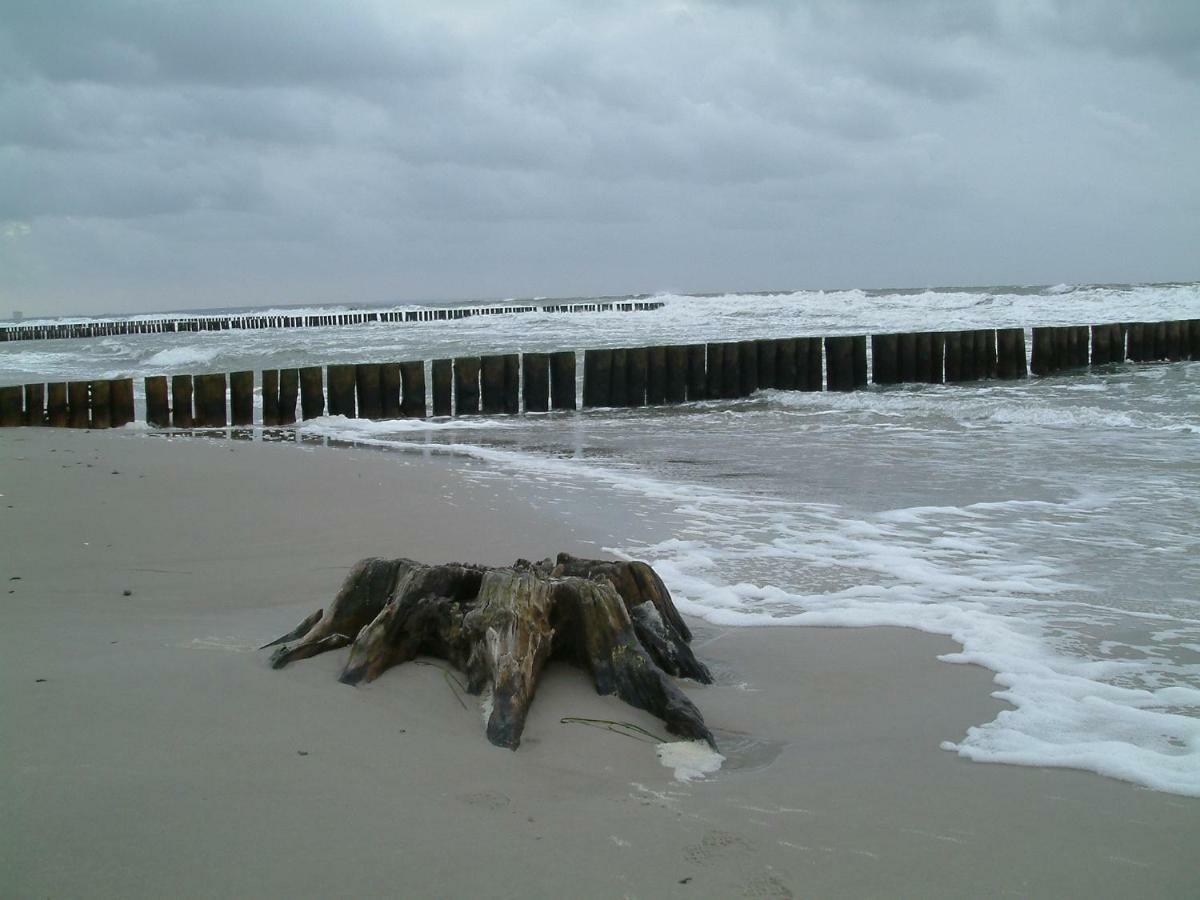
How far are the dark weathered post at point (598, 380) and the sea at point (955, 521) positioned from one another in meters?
0.99

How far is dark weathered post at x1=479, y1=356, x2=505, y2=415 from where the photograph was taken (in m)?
15.3

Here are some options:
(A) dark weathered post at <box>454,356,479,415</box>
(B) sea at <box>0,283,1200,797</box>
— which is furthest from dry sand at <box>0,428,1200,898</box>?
(A) dark weathered post at <box>454,356,479,415</box>

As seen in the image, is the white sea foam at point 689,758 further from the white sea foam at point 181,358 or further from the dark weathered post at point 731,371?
the white sea foam at point 181,358

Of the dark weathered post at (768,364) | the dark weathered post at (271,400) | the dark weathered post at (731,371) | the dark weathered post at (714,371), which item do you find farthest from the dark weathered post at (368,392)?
the dark weathered post at (768,364)

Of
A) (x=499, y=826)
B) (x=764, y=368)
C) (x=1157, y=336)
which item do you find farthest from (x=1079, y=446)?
(x=1157, y=336)

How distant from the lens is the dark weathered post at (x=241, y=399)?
13766 mm

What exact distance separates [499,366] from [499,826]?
43.7 ft

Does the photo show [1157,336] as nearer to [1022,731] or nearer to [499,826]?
[1022,731]

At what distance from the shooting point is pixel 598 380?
636 inches

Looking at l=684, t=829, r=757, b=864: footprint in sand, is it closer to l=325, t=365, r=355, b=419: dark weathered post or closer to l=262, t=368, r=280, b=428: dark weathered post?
l=262, t=368, r=280, b=428: dark weathered post

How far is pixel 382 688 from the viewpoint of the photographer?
122 inches

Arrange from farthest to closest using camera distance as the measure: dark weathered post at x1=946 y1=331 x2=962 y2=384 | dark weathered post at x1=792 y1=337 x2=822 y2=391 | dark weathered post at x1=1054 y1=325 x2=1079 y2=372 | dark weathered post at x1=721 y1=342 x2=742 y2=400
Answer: dark weathered post at x1=1054 y1=325 x2=1079 y2=372 < dark weathered post at x1=946 y1=331 x2=962 y2=384 < dark weathered post at x1=792 y1=337 x2=822 y2=391 < dark weathered post at x1=721 y1=342 x2=742 y2=400

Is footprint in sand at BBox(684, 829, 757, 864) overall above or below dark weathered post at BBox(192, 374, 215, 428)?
below

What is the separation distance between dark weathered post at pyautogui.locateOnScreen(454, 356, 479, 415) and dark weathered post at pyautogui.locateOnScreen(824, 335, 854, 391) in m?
6.26
